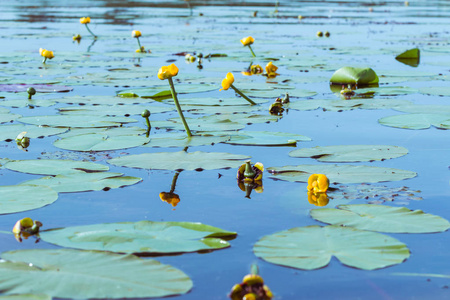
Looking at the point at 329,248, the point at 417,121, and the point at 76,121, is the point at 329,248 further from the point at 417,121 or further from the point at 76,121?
the point at 76,121

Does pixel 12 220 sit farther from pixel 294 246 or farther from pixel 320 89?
pixel 320 89

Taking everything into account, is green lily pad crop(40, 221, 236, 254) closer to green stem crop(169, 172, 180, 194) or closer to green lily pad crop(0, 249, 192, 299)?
green lily pad crop(0, 249, 192, 299)

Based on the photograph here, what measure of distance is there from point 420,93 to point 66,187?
10.4 ft

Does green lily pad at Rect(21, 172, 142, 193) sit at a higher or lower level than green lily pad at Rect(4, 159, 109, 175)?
lower

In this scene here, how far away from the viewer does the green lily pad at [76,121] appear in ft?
12.1

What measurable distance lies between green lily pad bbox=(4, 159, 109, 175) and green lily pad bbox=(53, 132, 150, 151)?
0.94ft

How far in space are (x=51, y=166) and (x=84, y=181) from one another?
0.97ft

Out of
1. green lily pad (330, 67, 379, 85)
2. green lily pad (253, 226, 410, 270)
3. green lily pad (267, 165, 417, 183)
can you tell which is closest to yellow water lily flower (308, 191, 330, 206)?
green lily pad (267, 165, 417, 183)

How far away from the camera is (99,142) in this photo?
323 cm

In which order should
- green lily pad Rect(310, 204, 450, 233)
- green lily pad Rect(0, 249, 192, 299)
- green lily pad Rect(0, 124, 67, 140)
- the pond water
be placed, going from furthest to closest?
green lily pad Rect(0, 124, 67, 140) → green lily pad Rect(310, 204, 450, 233) → the pond water → green lily pad Rect(0, 249, 192, 299)

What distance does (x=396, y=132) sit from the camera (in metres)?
3.57

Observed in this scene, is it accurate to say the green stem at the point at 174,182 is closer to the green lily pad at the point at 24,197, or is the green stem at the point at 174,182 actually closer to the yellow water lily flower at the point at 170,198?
the yellow water lily flower at the point at 170,198

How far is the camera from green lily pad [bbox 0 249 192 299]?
1553 millimetres

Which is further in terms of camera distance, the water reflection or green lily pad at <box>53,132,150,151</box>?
green lily pad at <box>53,132,150,151</box>
